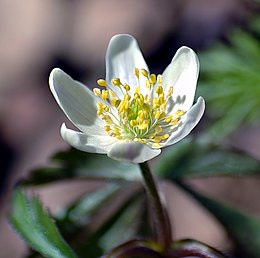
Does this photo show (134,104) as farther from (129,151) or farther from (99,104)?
(129,151)

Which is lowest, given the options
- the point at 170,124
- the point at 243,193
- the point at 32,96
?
the point at 243,193

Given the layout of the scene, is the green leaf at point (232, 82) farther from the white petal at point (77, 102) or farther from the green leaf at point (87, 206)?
the white petal at point (77, 102)

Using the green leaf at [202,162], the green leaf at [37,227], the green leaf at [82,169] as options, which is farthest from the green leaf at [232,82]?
the green leaf at [37,227]

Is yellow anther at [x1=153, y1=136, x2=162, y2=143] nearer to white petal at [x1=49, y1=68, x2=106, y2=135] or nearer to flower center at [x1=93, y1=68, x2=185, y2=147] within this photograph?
flower center at [x1=93, y1=68, x2=185, y2=147]

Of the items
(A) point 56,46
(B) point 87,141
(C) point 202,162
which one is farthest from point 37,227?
(A) point 56,46

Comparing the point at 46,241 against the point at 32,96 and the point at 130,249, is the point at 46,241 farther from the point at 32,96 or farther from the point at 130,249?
the point at 32,96

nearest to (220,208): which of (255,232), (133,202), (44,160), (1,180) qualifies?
(255,232)

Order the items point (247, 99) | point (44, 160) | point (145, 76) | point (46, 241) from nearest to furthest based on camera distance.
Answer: point (46, 241)
point (145, 76)
point (247, 99)
point (44, 160)
